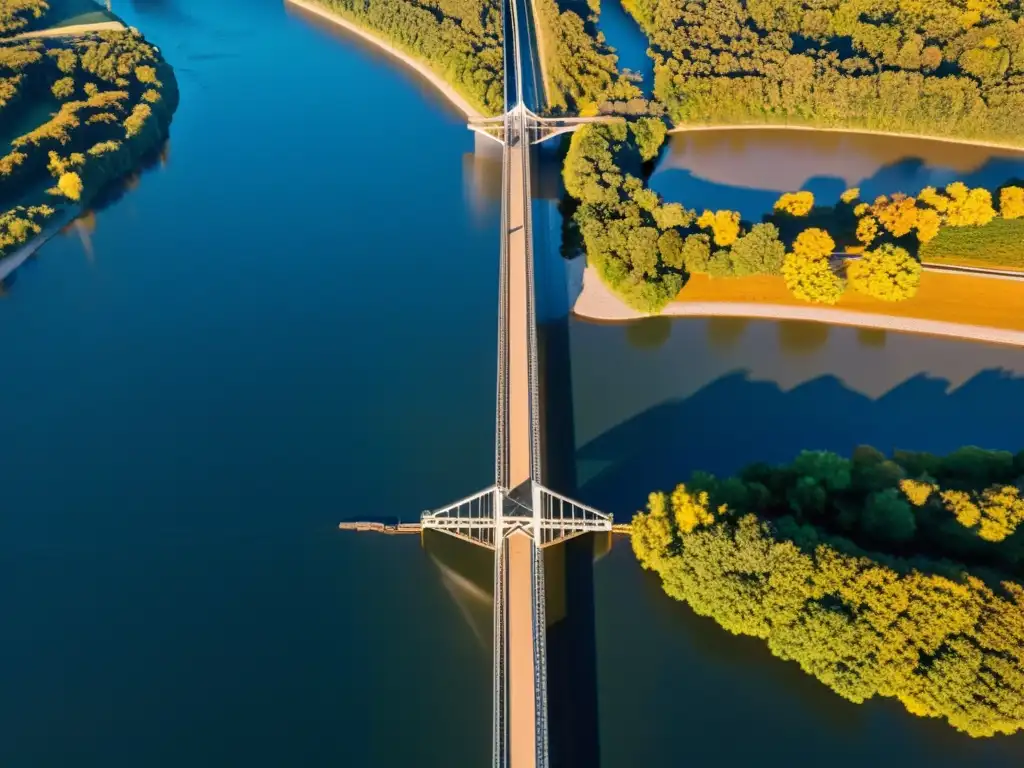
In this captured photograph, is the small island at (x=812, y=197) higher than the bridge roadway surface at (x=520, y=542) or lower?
higher

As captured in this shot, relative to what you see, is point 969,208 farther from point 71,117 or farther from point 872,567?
point 71,117

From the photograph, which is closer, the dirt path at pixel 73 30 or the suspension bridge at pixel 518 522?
the suspension bridge at pixel 518 522

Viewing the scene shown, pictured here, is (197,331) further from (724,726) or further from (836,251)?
(836,251)

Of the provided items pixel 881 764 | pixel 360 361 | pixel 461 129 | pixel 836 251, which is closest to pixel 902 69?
pixel 836 251

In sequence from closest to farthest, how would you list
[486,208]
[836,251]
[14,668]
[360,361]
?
[14,668] < [360,361] < [836,251] < [486,208]

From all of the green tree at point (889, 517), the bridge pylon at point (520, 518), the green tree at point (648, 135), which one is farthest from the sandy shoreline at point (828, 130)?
the bridge pylon at point (520, 518)

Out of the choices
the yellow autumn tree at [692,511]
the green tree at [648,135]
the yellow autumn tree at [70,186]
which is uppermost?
the green tree at [648,135]

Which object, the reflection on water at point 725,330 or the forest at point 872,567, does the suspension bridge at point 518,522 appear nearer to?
the forest at point 872,567
